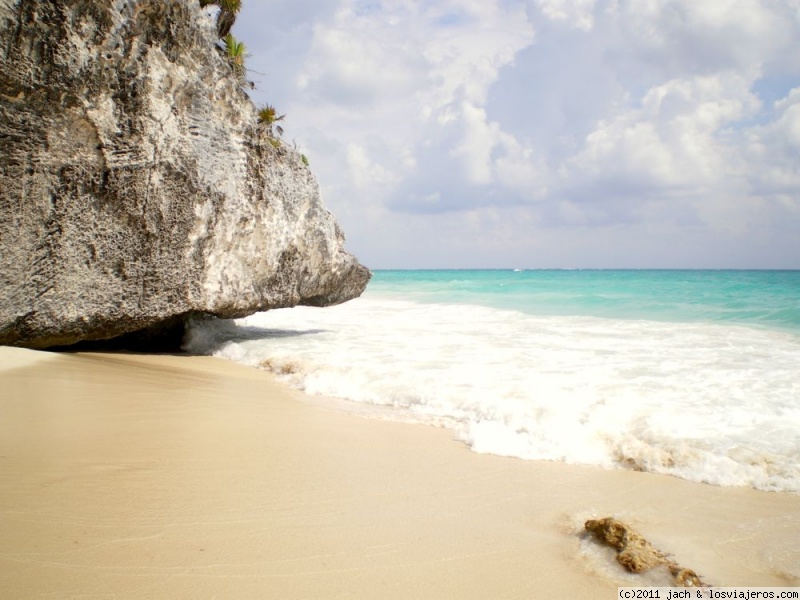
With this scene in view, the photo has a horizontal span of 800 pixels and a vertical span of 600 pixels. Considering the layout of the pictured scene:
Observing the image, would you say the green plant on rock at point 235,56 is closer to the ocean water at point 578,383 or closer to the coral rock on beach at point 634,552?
the ocean water at point 578,383

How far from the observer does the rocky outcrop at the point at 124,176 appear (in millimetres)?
6641

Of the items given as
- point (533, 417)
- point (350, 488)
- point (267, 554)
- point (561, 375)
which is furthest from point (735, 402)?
point (267, 554)

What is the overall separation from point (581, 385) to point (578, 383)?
0.36ft

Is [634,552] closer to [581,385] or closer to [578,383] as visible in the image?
[581,385]

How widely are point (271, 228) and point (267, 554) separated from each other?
298 inches

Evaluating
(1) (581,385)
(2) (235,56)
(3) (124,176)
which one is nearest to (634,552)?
(1) (581,385)

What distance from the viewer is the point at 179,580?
7.34ft

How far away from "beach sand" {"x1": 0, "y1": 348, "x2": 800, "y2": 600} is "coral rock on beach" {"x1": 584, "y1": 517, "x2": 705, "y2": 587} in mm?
69

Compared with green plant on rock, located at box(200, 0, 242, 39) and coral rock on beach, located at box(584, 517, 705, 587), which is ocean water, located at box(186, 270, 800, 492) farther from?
green plant on rock, located at box(200, 0, 242, 39)

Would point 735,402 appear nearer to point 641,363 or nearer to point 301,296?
point 641,363

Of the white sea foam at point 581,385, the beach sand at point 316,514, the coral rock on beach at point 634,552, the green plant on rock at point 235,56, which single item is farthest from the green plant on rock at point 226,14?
the coral rock on beach at point 634,552

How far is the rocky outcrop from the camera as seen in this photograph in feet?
21.8

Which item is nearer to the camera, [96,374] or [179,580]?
[179,580]

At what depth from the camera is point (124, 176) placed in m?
7.43
